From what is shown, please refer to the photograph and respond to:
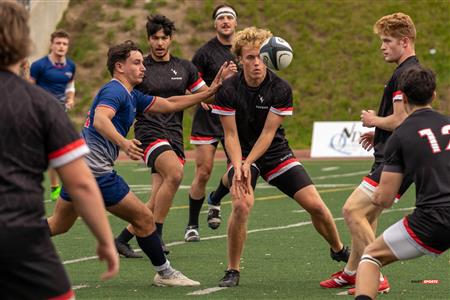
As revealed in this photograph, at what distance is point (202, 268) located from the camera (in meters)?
9.97

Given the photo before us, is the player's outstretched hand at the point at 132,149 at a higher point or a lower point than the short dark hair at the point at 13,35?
lower

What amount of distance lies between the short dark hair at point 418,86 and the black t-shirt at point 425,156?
0.39ft

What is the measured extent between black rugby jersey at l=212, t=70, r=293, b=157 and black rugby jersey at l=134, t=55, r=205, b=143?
7.50ft

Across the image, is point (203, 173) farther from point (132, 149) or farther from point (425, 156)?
point (425, 156)

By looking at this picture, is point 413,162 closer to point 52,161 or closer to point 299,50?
point 52,161

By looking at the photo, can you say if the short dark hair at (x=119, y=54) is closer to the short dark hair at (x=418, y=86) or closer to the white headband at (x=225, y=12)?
the short dark hair at (x=418, y=86)

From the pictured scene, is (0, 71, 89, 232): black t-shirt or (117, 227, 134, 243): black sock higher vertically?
(0, 71, 89, 232): black t-shirt

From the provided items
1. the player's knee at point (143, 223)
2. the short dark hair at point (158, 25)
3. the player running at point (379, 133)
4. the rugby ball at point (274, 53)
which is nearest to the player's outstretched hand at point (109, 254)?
the player running at point (379, 133)

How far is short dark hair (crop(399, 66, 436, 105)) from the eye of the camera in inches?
266

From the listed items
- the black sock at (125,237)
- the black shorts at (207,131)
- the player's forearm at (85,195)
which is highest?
the player's forearm at (85,195)

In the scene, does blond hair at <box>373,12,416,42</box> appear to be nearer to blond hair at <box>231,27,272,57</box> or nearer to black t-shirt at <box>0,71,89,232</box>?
blond hair at <box>231,27,272,57</box>

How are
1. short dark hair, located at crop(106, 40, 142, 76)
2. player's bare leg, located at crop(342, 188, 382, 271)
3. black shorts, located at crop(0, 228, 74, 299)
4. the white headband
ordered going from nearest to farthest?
black shorts, located at crop(0, 228, 74, 299), player's bare leg, located at crop(342, 188, 382, 271), short dark hair, located at crop(106, 40, 142, 76), the white headband

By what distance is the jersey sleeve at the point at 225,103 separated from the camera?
29.8ft

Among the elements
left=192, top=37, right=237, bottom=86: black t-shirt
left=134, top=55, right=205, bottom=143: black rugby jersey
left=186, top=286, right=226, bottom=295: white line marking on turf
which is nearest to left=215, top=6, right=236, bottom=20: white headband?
left=192, top=37, right=237, bottom=86: black t-shirt
